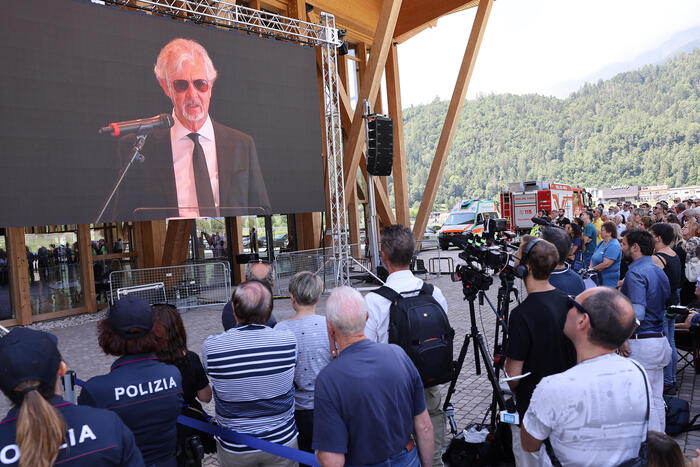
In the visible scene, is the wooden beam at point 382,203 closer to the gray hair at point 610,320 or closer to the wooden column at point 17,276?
the wooden column at point 17,276

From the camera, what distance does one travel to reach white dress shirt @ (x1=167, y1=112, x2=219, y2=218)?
33.8ft

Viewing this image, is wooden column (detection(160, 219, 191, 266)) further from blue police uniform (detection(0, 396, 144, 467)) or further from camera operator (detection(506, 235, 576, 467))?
blue police uniform (detection(0, 396, 144, 467))

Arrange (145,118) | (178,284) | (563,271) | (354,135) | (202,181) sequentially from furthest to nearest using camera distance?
(354,135) < (178,284) < (202,181) < (145,118) < (563,271)

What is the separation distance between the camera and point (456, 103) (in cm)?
1741

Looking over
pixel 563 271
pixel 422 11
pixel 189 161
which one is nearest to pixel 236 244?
pixel 189 161

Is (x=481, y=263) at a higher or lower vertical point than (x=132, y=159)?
lower

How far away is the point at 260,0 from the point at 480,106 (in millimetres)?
142814

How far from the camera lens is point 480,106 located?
149125 millimetres

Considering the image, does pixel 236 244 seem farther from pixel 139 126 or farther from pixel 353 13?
pixel 353 13

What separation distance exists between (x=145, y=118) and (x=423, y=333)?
8845mm

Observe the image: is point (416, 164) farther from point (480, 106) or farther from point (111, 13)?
point (111, 13)

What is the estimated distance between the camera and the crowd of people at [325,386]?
1.61 m

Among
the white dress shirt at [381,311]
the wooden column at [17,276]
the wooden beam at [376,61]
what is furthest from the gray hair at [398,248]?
the wooden beam at [376,61]

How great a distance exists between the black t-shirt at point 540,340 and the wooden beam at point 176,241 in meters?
10.8
